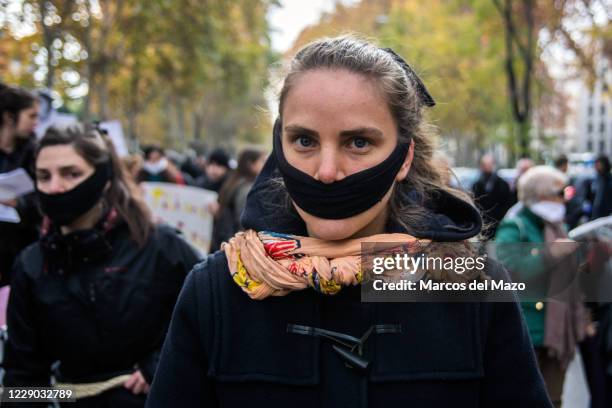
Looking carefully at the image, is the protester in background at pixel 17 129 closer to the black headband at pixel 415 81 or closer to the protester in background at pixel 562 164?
the black headband at pixel 415 81

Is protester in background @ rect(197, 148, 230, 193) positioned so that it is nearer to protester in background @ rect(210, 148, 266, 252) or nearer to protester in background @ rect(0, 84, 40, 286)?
protester in background @ rect(210, 148, 266, 252)

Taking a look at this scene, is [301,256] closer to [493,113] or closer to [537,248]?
[537,248]

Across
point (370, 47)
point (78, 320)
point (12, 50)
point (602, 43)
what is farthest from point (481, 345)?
point (602, 43)

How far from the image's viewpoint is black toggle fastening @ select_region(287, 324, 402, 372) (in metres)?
1.75

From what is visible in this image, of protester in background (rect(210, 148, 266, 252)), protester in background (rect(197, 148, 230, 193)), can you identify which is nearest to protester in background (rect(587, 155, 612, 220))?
protester in background (rect(197, 148, 230, 193))

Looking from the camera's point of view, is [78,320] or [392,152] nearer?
[392,152]

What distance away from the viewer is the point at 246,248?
185cm

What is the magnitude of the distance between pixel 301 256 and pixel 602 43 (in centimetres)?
1793

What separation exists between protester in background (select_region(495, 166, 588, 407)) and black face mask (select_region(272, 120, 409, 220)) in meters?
1.96

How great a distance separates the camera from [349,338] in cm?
177

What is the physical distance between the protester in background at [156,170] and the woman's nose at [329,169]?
24.9 feet

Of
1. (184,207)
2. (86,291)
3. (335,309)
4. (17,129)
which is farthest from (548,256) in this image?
(184,207)

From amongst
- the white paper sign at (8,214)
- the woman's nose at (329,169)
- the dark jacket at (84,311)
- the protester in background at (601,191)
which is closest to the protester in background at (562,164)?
the protester in background at (601,191)

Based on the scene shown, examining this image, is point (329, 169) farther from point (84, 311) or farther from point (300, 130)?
point (84, 311)
